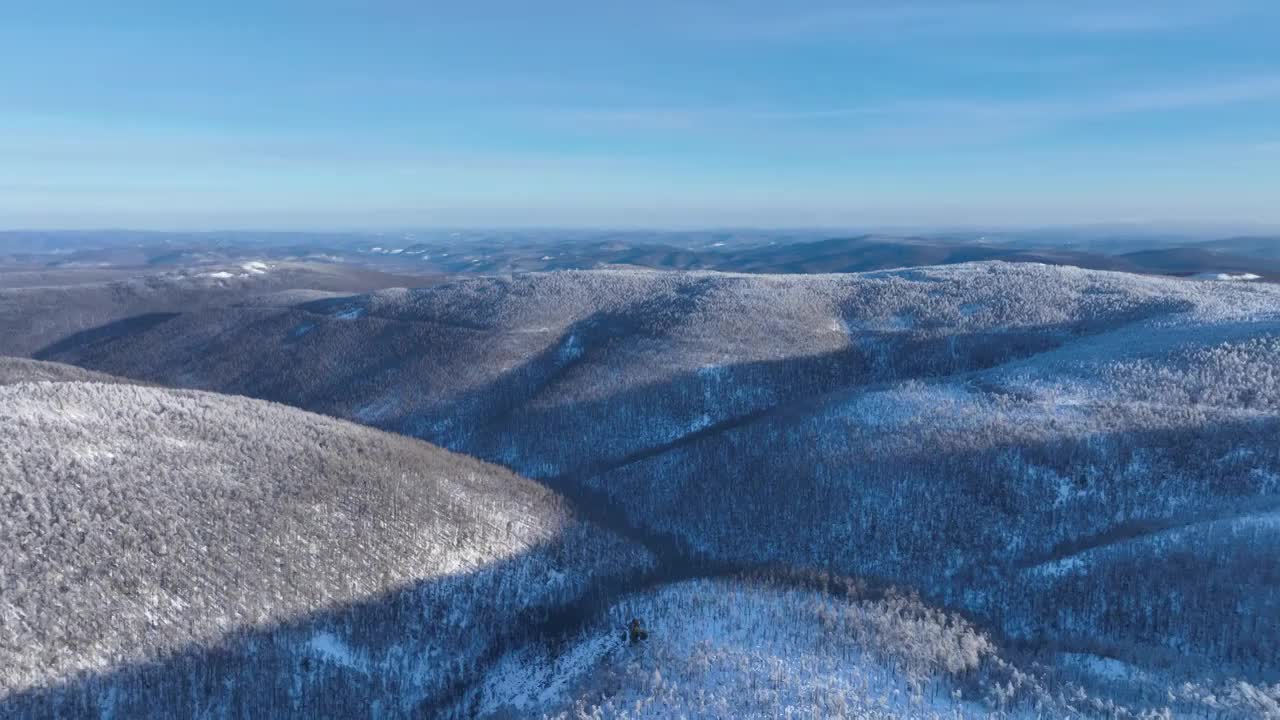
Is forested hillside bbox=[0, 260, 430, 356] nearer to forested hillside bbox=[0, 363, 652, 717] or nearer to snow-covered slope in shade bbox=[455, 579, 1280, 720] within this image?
forested hillside bbox=[0, 363, 652, 717]

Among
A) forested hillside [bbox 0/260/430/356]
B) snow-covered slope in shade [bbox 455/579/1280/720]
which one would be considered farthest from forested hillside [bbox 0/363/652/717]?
forested hillside [bbox 0/260/430/356]

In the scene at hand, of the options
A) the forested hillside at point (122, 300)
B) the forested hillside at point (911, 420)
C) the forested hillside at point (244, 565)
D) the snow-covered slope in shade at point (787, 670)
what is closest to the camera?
the snow-covered slope in shade at point (787, 670)

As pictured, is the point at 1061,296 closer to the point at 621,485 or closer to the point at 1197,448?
the point at 1197,448

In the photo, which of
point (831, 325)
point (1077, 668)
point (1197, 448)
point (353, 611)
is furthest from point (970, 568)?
point (831, 325)

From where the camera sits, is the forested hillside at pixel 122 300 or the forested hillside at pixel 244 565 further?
the forested hillside at pixel 122 300

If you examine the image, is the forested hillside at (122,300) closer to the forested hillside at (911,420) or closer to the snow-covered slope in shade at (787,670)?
the forested hillside at (911,420)

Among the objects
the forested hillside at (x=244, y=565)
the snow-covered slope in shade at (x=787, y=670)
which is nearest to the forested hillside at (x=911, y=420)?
the snow-covered slope in shade at (x=787, y=670)
